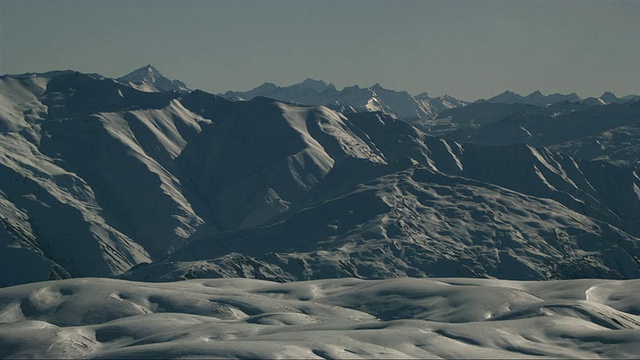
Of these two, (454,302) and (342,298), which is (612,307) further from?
(342,298)

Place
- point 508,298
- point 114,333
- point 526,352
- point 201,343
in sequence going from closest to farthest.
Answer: point 201,343 < point 526,352 < point 114,333 < point 508,298

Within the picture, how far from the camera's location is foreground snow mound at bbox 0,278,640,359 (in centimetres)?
13575

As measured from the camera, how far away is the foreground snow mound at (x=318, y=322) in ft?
445

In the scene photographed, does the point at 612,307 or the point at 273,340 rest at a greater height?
the point at 612,307

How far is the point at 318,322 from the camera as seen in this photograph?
6580 inches

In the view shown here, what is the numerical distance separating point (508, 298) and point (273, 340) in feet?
200

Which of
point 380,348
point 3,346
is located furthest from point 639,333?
point 3,346

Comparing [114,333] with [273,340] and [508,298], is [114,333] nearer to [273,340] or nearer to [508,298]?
[273,340]

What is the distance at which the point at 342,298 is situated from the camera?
19575 cm

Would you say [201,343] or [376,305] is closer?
[201,343]

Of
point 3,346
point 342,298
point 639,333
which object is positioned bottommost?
point 3,346

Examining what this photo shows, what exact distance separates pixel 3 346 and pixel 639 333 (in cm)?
8606

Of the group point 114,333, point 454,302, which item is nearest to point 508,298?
point 454,302

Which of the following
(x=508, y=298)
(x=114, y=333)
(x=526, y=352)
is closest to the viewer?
(x=526, y=352)
